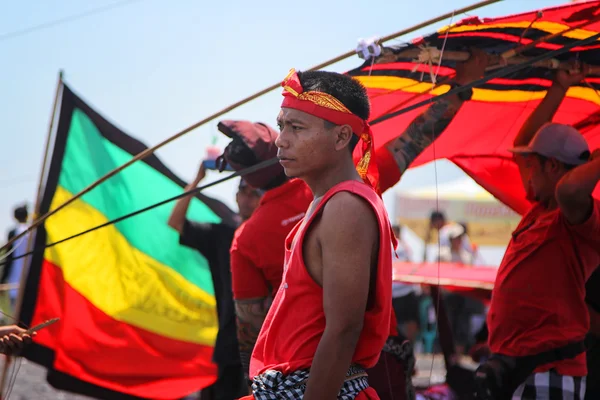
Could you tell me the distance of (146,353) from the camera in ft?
20.4

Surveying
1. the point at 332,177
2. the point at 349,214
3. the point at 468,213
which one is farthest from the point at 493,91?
the point at 468,213

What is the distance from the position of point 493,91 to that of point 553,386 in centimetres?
165

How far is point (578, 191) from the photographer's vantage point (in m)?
3.66

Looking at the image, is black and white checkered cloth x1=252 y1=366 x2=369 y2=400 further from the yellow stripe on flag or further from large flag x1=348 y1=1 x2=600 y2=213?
the yellow stripe on flag

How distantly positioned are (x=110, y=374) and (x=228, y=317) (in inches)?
49.5

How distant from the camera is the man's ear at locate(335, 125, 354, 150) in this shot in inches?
106

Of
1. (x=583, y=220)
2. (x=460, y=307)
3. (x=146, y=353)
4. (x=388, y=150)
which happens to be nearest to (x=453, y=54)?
(x=388, y=150)

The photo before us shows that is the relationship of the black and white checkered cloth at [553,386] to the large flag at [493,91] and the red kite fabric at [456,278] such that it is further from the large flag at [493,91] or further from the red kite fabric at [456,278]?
the red kite fabric at [456,278]

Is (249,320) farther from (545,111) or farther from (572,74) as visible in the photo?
(572,74)

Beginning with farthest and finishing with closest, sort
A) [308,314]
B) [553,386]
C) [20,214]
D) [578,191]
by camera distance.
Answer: [20,214], [553,386], [578,191], [308,314]

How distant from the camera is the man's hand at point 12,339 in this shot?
12.7ft

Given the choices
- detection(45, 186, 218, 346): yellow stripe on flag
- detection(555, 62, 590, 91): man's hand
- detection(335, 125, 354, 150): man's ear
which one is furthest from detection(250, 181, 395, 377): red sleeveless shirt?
detection(45, 186, 218, 346): yellow stripe on flag

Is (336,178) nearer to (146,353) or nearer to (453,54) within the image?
(453,54)

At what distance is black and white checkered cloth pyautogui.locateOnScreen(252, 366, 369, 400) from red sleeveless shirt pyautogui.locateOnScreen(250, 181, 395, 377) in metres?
0.02
